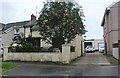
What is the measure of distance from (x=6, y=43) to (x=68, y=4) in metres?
24.0

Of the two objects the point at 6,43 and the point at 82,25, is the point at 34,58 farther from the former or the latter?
the point at 6,43

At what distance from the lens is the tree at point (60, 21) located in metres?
24.5

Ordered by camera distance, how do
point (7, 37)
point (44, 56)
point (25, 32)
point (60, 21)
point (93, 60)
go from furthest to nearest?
point (7, 37) → point (25, 32) → point (93, 60) → point (60, 21) → point (44, 56)

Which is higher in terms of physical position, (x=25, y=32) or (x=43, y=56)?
(x=25, y=32)

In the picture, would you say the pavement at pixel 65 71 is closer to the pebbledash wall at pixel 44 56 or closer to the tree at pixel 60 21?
the pebbledash wall at pixel 44 56

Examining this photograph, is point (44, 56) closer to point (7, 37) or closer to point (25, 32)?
point (25, 32)

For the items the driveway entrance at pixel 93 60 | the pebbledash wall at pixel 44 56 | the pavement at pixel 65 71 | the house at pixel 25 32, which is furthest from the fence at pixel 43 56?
the house at pixel 25 32

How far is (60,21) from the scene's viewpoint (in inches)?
967

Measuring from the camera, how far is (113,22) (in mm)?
30812

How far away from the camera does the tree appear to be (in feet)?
80.4

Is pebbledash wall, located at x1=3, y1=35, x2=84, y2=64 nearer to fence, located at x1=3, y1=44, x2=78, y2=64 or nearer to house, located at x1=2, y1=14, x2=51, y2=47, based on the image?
fence, located at x1=3, y1=44, x2=78, y2=64

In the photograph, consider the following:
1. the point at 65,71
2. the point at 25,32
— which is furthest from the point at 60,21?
the point at 25,32

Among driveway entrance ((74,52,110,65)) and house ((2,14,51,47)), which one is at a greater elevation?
house ((2,14,51,47))

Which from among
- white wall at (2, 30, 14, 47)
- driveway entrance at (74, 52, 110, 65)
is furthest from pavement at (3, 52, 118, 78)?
white wall at (2, 30, 14, 47)
